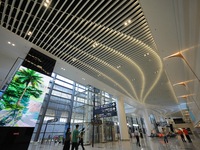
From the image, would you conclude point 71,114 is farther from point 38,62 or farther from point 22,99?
point 22,99

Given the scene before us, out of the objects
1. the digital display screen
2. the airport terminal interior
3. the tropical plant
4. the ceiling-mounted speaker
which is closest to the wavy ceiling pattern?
the airport terminal interior

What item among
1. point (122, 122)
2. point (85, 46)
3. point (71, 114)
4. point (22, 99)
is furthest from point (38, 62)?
point (71, 114)

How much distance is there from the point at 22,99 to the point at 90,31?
479 cm

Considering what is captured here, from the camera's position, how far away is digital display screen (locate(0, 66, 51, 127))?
4820mm

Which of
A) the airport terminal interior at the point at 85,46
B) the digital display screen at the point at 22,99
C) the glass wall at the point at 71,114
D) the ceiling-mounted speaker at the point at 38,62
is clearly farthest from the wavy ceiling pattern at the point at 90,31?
the glass wall at the point at 71,114

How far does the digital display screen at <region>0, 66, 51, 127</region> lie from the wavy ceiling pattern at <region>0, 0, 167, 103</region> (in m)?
2.02

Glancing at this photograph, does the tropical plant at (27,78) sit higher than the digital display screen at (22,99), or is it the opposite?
the tropical plant at (27,78)

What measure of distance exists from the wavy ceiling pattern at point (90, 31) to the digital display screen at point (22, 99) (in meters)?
2.02

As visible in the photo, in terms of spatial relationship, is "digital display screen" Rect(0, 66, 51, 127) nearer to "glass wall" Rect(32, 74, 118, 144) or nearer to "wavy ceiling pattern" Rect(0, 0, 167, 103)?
"wavy ceiling pattern" Rect(0, 0, 167, 103)

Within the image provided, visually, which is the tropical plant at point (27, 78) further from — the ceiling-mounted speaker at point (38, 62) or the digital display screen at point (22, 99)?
the ceiling-mounted speaker at point (38, 62)

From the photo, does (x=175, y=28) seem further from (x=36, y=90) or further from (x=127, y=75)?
(x=36, y=90)

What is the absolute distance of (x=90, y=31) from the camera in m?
5.42

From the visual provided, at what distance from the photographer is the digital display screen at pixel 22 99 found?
4.82 m

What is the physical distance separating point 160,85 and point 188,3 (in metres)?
9.11
